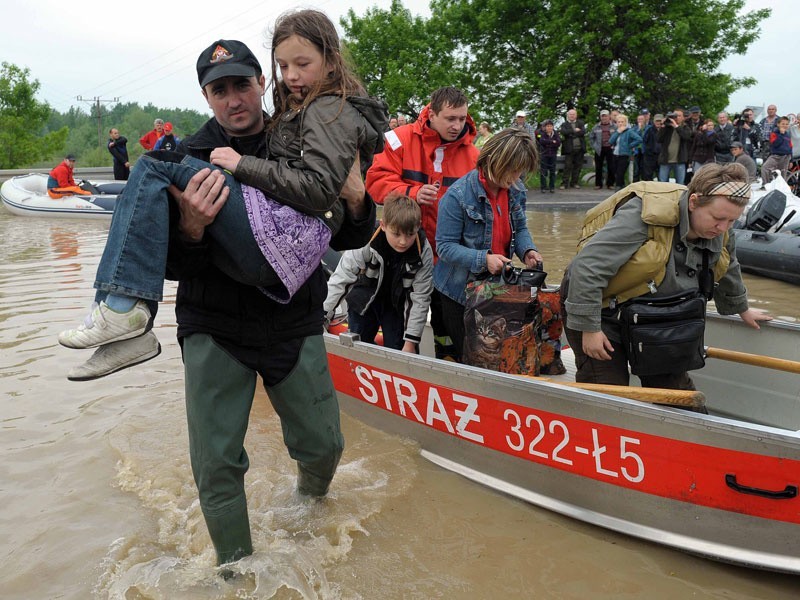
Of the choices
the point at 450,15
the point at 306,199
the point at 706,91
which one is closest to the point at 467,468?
the point at 306,199

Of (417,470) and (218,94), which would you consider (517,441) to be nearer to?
(417,470)

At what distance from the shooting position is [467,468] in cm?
394

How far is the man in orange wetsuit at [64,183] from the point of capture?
17.7 meters

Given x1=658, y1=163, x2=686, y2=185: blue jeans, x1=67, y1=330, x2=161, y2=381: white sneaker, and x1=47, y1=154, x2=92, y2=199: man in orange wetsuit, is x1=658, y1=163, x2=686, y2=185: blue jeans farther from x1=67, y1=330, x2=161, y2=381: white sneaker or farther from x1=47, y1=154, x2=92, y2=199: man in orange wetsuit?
x1=67, y1=330, x2=161, y2=381: white sneaker

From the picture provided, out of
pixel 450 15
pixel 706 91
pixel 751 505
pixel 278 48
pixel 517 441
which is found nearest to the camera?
pixel 278 48

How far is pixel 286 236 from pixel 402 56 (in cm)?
3414

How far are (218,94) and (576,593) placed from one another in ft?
8.13

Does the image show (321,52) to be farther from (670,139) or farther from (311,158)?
(670,139)

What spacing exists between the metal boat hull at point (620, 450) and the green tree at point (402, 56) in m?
25.8

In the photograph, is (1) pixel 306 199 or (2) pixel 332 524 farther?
(2) pixel 332 524

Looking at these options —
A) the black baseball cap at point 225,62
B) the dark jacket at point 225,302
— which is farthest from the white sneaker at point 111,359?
the black baseball cap at point 225,62

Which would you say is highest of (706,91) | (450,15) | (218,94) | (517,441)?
(450,15)

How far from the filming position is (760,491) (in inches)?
110

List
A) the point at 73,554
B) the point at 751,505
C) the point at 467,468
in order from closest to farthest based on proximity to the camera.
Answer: the point at 751,505 < the point at 73,554 < the point at 467,468
